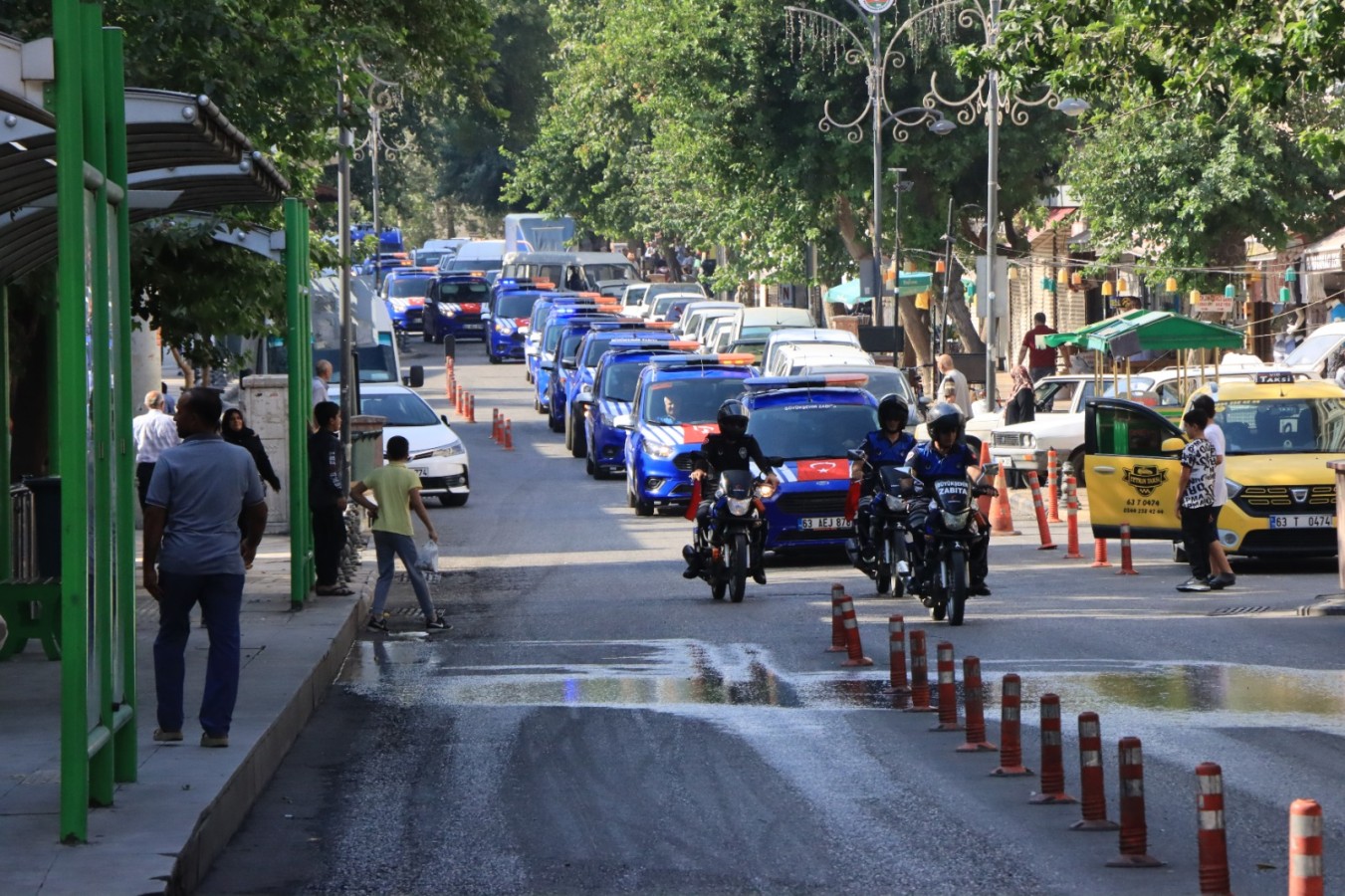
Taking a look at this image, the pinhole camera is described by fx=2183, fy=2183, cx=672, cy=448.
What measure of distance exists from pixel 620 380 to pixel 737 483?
14.2 meters

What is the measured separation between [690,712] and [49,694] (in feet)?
11.5

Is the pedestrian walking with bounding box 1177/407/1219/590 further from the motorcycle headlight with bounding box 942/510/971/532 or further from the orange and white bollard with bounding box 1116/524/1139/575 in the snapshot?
the motorcycle headlight with bounding box 942/510/971/532

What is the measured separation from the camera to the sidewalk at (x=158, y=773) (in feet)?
24.3

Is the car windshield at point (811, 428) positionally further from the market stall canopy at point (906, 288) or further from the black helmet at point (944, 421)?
the market stall canopy at point (906, 288)

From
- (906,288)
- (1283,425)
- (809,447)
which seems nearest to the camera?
(1283,425)

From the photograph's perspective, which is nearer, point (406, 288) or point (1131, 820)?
point (1131, 820)

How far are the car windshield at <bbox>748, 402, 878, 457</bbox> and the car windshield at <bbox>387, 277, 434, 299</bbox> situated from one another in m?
48.6

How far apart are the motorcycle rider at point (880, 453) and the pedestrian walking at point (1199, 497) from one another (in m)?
2.30

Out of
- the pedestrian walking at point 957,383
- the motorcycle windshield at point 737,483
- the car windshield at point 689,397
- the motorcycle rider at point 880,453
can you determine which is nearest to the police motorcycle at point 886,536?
the motorcycle rider at point 880,453

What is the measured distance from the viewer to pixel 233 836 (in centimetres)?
884

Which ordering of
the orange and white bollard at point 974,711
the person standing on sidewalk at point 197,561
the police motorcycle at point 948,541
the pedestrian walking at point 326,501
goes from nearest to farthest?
the person standing on sidewalk at point 197,561, the orange and white bollard at point 974,711, the police motorcycle at point 948,541, the pedestrian walking at point 326,501

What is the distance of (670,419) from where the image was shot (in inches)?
1057

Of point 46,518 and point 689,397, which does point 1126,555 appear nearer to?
point 689,397

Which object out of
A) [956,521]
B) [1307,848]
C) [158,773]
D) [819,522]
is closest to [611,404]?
[819,522]
